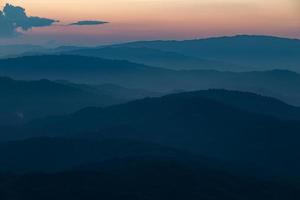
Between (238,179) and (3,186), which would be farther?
(238,179)

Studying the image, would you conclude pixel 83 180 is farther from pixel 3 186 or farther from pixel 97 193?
pixel 3 186

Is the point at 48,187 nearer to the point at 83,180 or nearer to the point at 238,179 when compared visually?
the point at 83,180

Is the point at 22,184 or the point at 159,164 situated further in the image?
the point at 159,164

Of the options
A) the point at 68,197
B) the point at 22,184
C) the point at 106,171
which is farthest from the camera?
the point at 106,171

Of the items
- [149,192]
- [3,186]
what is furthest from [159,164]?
[3,186]

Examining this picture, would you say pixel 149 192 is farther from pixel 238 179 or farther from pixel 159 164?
pixel 238 179

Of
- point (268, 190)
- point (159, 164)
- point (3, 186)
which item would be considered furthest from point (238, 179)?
point (3, 186)

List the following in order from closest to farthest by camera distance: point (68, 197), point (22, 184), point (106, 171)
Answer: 1. point (68, 197)
2. point (22, 184)
3. point (106, 171)
